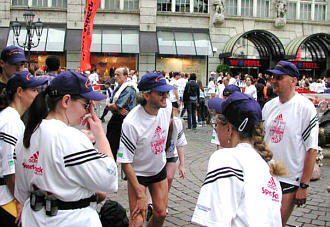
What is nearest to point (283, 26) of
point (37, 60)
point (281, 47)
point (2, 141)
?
point (281, 47)

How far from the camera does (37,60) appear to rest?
30203 millimetres

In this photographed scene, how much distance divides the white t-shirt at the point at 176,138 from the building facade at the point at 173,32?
24.9 meters

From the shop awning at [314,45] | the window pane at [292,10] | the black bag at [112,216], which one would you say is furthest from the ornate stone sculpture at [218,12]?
the black bag at [112,216]

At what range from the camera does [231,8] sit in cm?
3278

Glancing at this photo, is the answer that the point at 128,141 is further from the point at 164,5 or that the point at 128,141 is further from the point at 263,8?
the point at 263,8

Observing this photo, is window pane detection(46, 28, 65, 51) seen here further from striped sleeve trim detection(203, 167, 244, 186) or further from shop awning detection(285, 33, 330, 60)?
striped sleeve trim detection(203, 167, 244, 186)

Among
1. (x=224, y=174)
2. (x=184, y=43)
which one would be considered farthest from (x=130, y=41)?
(x=224, y=174)

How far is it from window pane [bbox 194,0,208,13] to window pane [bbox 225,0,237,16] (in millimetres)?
1744

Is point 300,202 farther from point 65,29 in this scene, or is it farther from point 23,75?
point 65,29

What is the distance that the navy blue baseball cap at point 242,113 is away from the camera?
8.43 ft

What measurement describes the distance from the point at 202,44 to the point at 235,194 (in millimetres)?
29698

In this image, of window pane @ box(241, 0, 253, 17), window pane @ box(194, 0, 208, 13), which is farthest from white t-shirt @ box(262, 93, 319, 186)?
window pane @ box(241, 0, 253, 17)

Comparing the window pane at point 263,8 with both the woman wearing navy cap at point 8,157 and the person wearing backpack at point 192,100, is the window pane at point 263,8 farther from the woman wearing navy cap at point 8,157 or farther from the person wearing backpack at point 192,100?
the woman wearing navy cap at point 8,157

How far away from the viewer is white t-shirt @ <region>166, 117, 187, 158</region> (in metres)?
5.49
